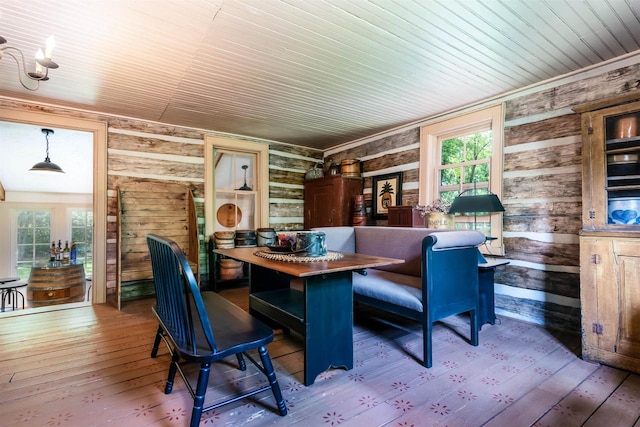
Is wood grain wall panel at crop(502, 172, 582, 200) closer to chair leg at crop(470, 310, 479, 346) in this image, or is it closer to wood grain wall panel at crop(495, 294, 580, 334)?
wood grain wall panel at crop(495, 294, 580, 334)

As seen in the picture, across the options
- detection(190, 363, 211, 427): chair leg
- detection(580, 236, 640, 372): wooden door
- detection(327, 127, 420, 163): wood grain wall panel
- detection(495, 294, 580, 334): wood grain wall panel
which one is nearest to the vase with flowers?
detection(495, 294, 580, 334): wood grain wall panel

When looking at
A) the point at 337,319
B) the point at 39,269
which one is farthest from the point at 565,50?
the point at 39,269

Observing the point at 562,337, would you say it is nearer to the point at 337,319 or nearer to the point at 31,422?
the point at 337,319

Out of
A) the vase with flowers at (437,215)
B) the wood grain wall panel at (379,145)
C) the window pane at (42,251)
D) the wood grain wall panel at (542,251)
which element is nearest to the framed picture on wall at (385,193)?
the wood grain wall panel at (379,145)

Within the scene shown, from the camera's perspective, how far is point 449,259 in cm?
224

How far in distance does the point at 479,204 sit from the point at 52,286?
5.28 m

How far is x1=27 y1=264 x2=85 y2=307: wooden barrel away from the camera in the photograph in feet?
12.6

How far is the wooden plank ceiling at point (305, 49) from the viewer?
1937 millimetres

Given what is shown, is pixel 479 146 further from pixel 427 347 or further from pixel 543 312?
pixel 427 347

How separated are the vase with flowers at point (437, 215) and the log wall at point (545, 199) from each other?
553 mm

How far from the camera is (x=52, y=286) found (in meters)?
3.91

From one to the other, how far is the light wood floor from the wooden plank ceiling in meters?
2.36

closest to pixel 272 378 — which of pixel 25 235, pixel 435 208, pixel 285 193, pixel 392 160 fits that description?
pixel 435 208

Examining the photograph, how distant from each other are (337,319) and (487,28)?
7.55 ft
